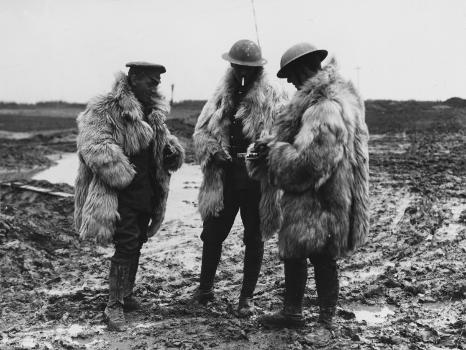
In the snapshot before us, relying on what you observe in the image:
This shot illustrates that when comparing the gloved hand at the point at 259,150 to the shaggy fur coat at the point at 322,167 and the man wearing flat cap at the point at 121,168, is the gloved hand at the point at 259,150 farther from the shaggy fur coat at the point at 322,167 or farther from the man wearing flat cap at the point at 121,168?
the man wearing flat cap at the point at 121,168

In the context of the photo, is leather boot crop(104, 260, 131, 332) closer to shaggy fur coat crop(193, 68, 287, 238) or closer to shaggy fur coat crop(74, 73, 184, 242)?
shaggy fur coat crop(74, 73, 184, 242)

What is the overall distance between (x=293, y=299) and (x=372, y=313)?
792 mm

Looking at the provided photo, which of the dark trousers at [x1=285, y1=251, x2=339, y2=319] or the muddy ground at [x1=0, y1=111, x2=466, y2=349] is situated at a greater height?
the dark trousers at [x1=285, y1=251, x2=339, y2=319]

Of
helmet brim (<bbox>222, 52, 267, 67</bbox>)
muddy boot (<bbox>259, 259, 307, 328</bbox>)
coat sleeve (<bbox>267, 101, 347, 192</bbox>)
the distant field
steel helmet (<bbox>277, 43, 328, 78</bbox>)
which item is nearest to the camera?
coat sleeve (<bbox>267, 101, 347, 192</bbox>)

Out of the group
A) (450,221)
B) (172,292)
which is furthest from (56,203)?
(450,221)

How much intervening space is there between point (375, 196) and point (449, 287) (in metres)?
5.18

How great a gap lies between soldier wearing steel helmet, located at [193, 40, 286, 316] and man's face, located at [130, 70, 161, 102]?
46cm

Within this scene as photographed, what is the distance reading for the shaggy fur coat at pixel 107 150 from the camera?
399cm

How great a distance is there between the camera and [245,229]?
429 centimetres

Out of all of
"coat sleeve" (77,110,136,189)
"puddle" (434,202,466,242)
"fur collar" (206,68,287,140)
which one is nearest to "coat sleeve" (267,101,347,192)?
"fur collar" (206,68,287,140)

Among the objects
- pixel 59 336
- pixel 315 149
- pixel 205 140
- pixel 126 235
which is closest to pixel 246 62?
pixel 205 140

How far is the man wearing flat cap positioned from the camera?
401 centimetres

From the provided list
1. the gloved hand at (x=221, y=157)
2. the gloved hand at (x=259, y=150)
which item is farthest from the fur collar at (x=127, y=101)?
the gloved hand at (x=259, y=150)

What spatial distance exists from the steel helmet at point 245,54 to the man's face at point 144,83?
62 cm
